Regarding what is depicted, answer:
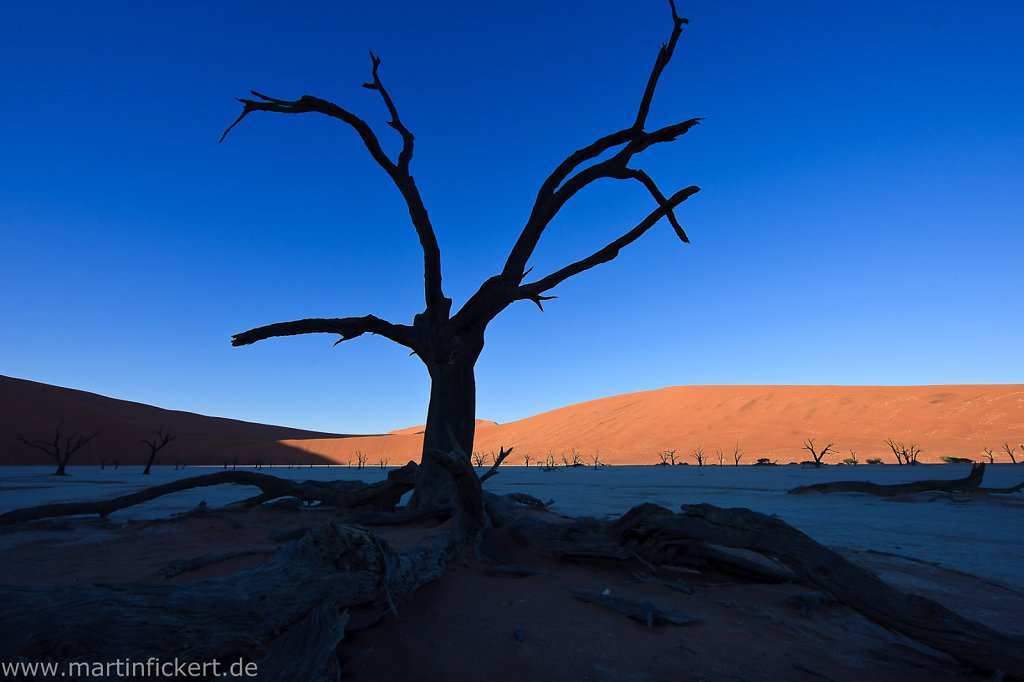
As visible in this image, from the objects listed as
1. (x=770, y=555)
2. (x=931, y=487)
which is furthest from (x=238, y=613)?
(x=931, y=487)

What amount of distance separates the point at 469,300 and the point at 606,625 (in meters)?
3.53

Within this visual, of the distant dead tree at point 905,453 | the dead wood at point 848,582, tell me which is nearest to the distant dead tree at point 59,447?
the dead wood at point 848,582

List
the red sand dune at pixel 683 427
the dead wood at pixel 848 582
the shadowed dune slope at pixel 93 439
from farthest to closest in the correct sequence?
the shadowed dune slope at pixel 93 439 → the red sand dune at pixel 683 427 → the dead wood at pixel 848 582

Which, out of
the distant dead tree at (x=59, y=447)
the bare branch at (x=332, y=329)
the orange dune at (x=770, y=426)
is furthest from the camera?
the orange dune at (x=770, y=426)

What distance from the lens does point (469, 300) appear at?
525cm

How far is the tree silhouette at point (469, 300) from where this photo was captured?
5242 millimetres

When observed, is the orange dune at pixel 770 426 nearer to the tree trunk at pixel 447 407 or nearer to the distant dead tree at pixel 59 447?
the distant dead tree at pixel 59 447

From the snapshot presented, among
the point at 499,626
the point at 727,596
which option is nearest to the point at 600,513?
the point at 727,596

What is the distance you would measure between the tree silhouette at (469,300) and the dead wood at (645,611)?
8.27 feet

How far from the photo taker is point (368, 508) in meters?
5.88

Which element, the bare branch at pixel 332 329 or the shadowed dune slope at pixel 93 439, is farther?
the shadowed dune slope at pixel 93 439

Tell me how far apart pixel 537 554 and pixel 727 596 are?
1.23 metres

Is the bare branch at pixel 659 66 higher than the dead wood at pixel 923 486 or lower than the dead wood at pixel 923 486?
higher

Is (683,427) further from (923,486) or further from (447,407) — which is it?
(447,407)
